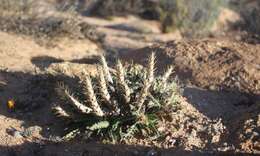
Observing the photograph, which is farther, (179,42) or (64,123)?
(179,42)

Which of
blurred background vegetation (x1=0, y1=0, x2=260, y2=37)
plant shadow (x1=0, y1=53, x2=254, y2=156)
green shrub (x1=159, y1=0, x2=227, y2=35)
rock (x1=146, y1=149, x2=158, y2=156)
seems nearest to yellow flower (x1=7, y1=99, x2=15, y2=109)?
plant shadow (x1=0, y1=53, x2=254, y2=156)

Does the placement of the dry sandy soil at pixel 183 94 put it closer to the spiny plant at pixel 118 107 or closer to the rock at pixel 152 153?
the rock at pixel 152 153

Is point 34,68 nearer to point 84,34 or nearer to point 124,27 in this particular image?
point 84,34

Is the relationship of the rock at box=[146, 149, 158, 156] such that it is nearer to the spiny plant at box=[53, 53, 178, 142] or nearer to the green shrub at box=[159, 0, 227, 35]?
the spiny plant at box=[53, 53, 178, 142]

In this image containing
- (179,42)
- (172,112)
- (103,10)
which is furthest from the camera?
(103,10)

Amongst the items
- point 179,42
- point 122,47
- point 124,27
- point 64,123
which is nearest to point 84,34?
point 122,47

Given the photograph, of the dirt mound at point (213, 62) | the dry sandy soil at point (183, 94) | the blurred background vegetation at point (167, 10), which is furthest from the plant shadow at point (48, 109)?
the blurred background vegetation at point (167, 10)

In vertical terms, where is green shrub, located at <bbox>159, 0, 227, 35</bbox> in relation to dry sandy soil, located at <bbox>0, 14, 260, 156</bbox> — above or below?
above
